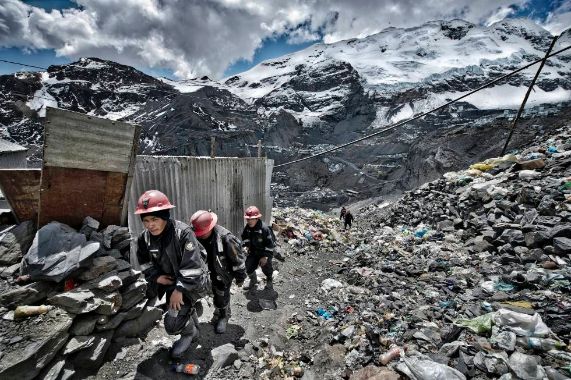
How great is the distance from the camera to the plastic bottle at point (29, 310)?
7.18ft

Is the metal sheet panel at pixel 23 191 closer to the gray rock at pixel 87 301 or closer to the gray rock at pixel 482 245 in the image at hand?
the gray rock at pixel 87 301

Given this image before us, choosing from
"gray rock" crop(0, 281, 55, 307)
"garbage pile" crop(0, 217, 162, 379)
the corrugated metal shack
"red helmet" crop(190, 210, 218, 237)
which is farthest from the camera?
the corrugated metal shack

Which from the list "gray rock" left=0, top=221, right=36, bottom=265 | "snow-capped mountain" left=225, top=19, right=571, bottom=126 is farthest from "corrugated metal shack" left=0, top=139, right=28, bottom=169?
"snow-capped mountain" left=225, top=19, right=571, bottom=126

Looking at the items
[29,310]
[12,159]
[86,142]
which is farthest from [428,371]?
[12,159]

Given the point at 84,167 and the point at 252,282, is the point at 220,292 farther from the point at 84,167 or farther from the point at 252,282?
the point at 84,167

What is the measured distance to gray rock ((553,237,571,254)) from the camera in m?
A: 3.92

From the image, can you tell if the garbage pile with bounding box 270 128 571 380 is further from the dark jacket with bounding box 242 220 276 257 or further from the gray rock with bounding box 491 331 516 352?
the dark jacket with bounding box 242 220 276 257

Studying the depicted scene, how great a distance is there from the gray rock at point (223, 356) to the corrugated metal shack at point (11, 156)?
17052 millimetres

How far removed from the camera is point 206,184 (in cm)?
514

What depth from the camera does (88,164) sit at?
2836 millimetres

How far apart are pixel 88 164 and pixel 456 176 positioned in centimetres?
974

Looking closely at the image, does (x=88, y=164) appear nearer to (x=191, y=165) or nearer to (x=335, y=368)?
(x=191, y=165)

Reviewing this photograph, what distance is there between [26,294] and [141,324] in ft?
3.51

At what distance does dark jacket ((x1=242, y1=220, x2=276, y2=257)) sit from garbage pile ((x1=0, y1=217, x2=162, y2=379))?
6.35 ft
